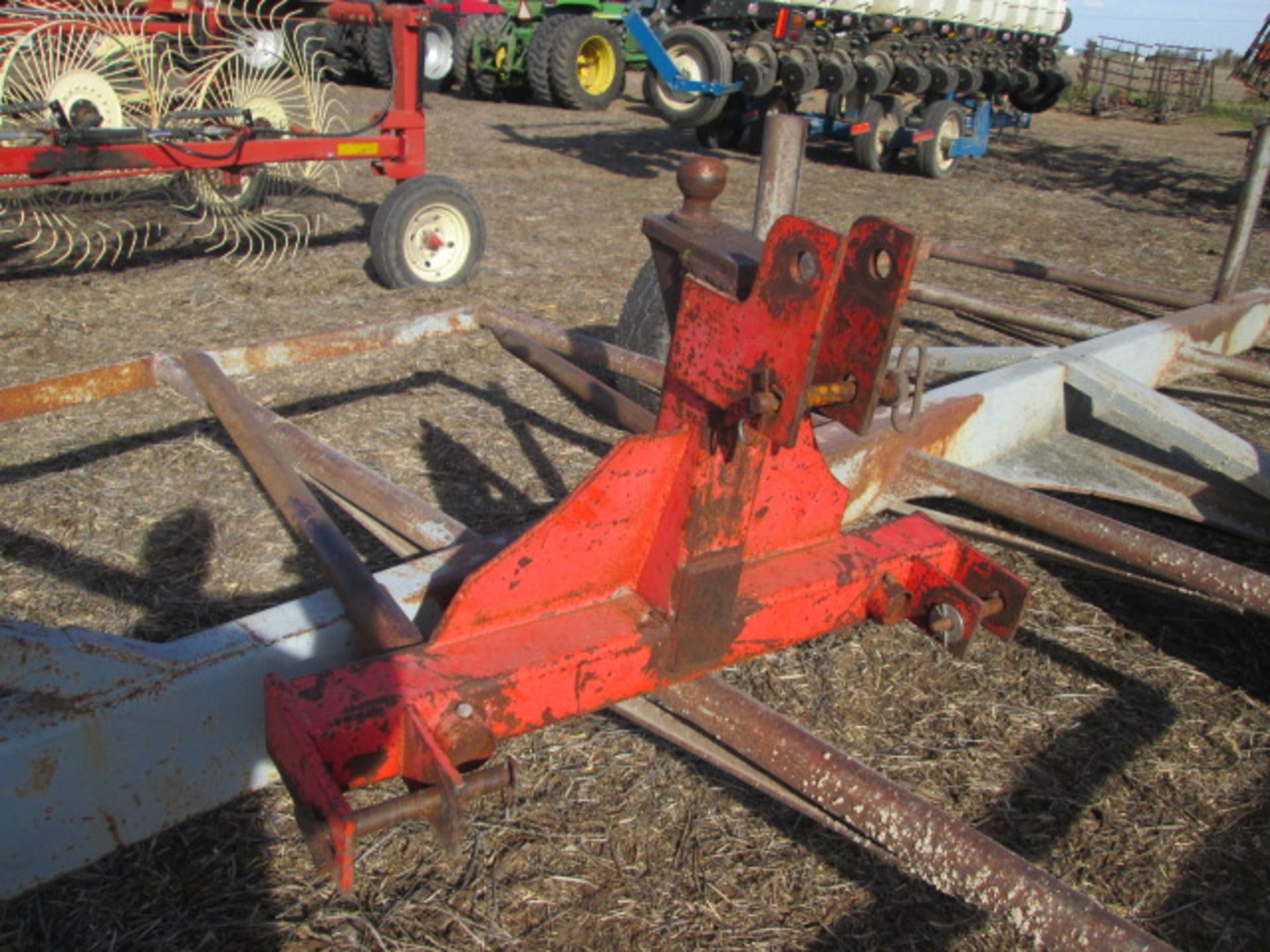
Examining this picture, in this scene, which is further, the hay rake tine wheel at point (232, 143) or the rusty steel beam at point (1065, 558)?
the hay rake tine wheel at point (232, 143)

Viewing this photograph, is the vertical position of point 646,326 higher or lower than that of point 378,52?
lower

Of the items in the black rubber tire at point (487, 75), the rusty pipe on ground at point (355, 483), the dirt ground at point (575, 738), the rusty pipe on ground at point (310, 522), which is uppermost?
the black rubber tire at point (487, 75)

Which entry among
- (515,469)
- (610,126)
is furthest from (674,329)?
(610,126)

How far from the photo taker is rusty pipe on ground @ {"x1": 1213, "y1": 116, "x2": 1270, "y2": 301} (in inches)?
158

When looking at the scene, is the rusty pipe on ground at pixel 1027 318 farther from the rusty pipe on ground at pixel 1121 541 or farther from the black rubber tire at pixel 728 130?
the black rubber tire at pixel 728 130

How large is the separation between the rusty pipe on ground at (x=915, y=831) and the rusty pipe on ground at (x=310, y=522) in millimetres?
508

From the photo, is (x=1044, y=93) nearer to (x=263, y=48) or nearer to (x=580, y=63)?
(x=580, y=63)

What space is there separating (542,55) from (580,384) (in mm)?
12299

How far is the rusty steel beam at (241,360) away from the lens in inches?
99.0

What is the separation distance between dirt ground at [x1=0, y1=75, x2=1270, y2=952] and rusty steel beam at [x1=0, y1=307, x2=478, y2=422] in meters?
0.60

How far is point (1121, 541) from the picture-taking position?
2297 mm

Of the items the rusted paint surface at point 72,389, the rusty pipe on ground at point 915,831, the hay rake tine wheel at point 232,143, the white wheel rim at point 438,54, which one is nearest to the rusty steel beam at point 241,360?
the rusted paint surface at point 72,389

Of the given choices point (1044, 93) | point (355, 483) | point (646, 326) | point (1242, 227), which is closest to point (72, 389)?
point (355, 483)

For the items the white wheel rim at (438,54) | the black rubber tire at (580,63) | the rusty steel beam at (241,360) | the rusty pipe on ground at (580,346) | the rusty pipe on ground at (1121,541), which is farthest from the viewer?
the black rubber tire at (580,63)
